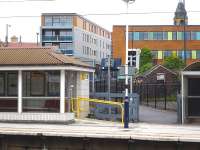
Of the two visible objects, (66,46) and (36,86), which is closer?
(36,86)

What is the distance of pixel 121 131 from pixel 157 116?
27.5ft

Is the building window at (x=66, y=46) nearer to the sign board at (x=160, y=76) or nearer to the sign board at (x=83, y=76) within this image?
the sign board at (x=160, y=76)

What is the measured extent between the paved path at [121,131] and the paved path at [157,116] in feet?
8.23

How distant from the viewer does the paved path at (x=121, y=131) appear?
64.8ft

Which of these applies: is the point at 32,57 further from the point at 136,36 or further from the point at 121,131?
the point at 136,36

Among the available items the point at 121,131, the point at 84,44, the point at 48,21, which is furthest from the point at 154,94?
the point at 84,44

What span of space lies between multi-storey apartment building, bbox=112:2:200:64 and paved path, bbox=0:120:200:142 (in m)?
68.9

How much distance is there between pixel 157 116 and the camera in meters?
30.3

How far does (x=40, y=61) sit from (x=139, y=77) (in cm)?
3502

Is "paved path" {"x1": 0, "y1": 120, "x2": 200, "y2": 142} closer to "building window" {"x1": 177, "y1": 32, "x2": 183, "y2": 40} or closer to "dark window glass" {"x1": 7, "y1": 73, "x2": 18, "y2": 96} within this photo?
"dark window glass" {"x1": 7, "y1": 73, "x2": 18, "y2": 96}

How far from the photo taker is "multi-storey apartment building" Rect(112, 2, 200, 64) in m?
93.8

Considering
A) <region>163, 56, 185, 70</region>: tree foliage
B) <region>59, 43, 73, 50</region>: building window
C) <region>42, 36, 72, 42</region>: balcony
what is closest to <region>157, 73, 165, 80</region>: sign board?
<region>163, 56, 185, 70</region>: tree foliage

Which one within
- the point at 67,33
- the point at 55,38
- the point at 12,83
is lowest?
the point at 12,83

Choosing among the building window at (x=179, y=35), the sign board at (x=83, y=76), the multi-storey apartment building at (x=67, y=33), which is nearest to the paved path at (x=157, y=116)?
the sign board at (x=83, y=76)
